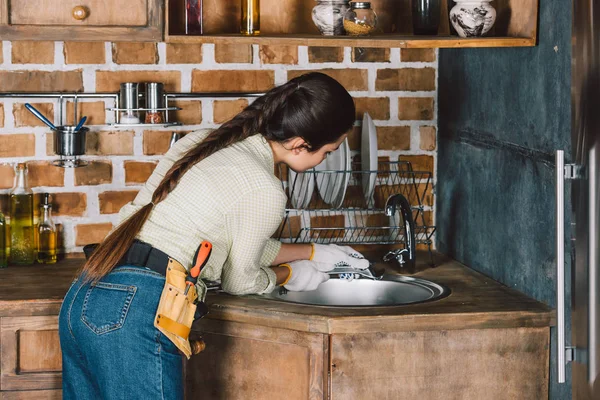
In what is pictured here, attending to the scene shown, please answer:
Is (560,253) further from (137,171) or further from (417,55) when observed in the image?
(137,171)

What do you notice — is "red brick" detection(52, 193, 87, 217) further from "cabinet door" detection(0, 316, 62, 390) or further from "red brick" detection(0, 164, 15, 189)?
"cabinet door" detection(0, 316, 62, 390)

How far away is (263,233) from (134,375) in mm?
445

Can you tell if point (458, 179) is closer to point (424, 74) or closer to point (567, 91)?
point (424, 74)

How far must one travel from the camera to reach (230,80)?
2920mm

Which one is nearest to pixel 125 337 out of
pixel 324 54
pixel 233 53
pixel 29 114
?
pixel 29 114

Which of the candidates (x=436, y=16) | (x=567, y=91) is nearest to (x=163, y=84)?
(x=436, y=16)

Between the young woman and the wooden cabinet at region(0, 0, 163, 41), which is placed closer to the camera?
the young woman

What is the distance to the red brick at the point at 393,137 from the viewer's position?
119 inches

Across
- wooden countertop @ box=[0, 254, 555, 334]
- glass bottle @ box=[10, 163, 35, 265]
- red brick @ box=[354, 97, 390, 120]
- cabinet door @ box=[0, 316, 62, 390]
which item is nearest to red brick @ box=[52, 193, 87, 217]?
glass bottle @ box=[10, 163, 35, 265]

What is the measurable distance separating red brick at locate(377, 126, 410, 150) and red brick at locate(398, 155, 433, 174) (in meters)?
0.04

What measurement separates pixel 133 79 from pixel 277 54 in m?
0.47

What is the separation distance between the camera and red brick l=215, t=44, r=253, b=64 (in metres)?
2.91

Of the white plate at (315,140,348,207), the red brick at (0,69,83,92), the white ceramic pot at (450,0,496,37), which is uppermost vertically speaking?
the white ceramic pot at (450,0,496,37)

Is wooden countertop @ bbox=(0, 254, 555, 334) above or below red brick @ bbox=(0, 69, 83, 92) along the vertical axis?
below
